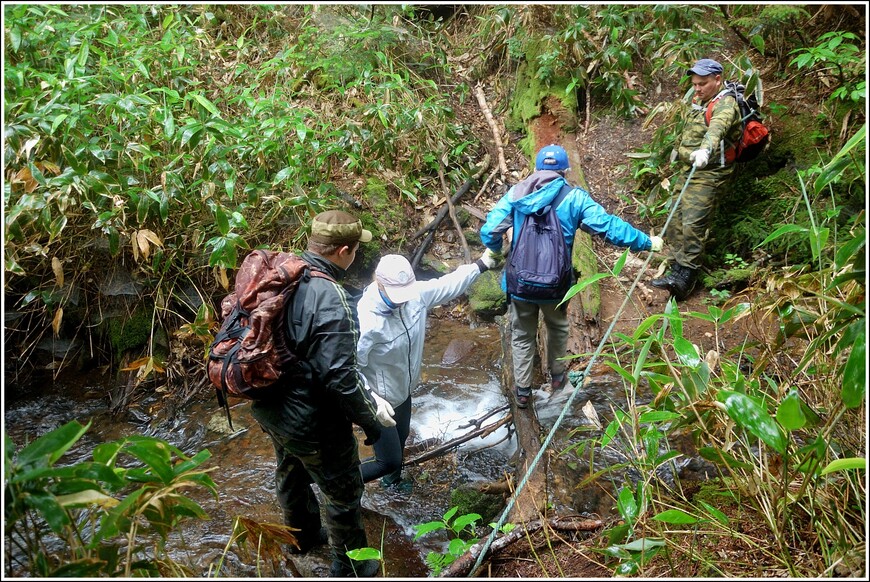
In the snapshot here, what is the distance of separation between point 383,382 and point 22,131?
291cm

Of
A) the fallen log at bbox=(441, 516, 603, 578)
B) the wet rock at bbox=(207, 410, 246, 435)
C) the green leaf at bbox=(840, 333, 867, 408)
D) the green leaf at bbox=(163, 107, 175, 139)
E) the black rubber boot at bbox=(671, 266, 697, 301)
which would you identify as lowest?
the wet rock at bbox=(207, 410, 246, 435)

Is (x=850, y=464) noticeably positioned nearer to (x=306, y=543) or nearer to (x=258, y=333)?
(x=258, y=333)

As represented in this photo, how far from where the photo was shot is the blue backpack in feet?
13.5

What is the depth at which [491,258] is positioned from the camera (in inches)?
168

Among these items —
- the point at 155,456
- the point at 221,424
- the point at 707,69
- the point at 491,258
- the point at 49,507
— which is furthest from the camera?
the point at 707,69

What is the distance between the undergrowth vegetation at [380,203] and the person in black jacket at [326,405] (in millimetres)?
560

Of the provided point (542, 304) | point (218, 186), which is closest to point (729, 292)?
point (542, 304)

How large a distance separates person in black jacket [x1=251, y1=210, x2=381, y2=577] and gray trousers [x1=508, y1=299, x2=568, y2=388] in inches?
66.6

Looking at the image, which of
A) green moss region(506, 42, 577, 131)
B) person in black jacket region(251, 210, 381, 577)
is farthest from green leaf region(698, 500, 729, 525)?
green moss region(506, 42, 577, 131)

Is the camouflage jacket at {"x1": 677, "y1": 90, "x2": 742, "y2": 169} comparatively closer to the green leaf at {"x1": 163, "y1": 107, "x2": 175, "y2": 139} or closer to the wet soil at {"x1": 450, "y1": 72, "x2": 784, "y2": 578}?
the wet soil at {"x1": 450, "y1": 72, "x2": 784, "y2": 578}

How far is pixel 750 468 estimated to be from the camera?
242 centimetres

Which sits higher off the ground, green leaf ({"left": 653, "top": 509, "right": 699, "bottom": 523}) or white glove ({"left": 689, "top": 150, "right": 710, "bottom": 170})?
white glove ({"left": 689, "top": 150, "right": 710, "bottom": 170})

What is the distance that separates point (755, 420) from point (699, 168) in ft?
14.0

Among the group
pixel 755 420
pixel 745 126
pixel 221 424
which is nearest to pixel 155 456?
pixel 755 420
